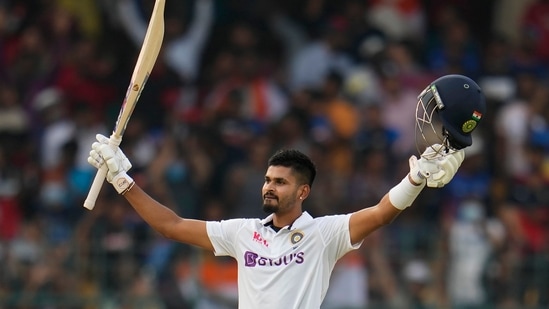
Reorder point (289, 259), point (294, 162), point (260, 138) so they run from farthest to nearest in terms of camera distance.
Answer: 1. point (260, 138)
2. point (294, 162)
3. point (289, 259)

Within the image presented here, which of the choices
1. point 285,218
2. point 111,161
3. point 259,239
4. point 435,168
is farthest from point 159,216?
point 435,168

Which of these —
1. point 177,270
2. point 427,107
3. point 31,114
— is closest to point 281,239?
point 427,107

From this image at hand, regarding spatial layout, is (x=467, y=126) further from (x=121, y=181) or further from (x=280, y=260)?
(x=121, y=181)

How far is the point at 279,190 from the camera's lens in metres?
8.70

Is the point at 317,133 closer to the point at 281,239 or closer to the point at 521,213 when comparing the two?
the point at 521,213

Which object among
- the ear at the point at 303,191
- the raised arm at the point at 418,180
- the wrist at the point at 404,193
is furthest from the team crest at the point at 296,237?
the wrist at the point at 404,193

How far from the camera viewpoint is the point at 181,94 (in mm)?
15055

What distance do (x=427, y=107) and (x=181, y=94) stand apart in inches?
268

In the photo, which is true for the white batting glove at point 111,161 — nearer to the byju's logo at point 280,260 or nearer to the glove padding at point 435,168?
the byju's logo at point 280,260

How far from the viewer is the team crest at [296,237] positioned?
8.64 metres

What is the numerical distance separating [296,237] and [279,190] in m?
0.30

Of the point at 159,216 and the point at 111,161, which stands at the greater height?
the point at 111,161

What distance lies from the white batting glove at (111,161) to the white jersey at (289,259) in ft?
2.48

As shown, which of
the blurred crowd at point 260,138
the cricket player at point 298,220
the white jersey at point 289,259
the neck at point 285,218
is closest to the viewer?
the cricket player at point 298,220
